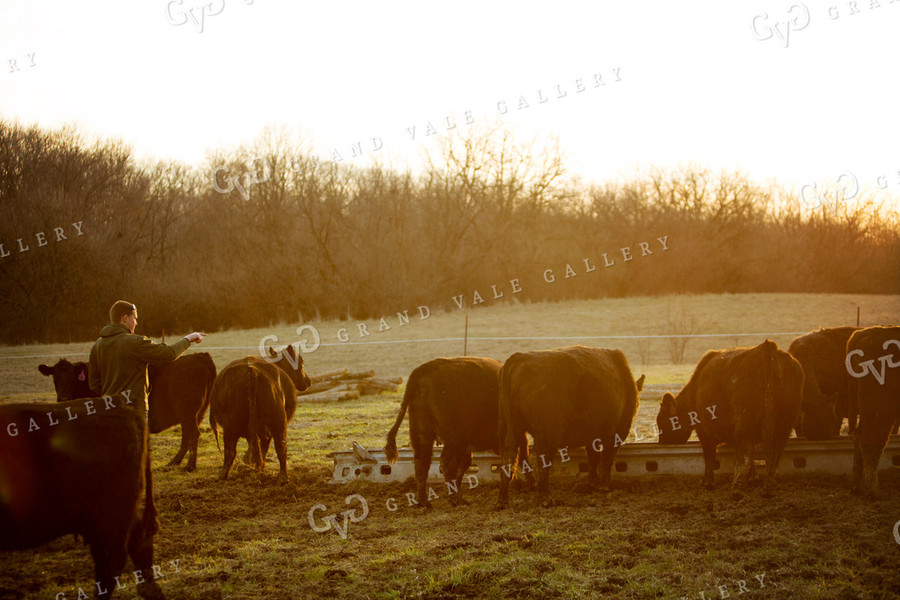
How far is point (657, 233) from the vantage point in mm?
54812

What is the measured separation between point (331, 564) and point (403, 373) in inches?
796

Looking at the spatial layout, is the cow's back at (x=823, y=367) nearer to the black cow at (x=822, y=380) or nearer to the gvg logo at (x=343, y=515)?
the black cow at (x=822, y=380)

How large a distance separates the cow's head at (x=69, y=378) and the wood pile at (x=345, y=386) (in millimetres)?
7869

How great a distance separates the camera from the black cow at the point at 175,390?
34.2ft

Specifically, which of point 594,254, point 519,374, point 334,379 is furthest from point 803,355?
point 594,254

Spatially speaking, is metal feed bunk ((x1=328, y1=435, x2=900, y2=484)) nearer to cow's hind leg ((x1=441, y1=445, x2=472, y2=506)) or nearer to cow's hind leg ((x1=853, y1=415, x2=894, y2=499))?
cow's hind leg ((x1=441, y1=445, x2=472, y2=506))

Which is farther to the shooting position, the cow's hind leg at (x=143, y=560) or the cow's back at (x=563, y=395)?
the cow's back at (x=563, y=395)

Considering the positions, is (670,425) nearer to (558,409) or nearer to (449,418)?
(558,409)

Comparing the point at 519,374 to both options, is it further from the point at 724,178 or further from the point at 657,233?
the point at 724,178

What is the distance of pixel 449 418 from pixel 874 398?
15.0 ft

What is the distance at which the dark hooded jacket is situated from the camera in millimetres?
7684

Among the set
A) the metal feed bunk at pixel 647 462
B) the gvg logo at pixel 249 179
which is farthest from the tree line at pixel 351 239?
the metal feed bunk at pixel 647 462

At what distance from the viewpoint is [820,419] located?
9133mm

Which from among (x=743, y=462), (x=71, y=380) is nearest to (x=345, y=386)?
(x=71, y=380)
